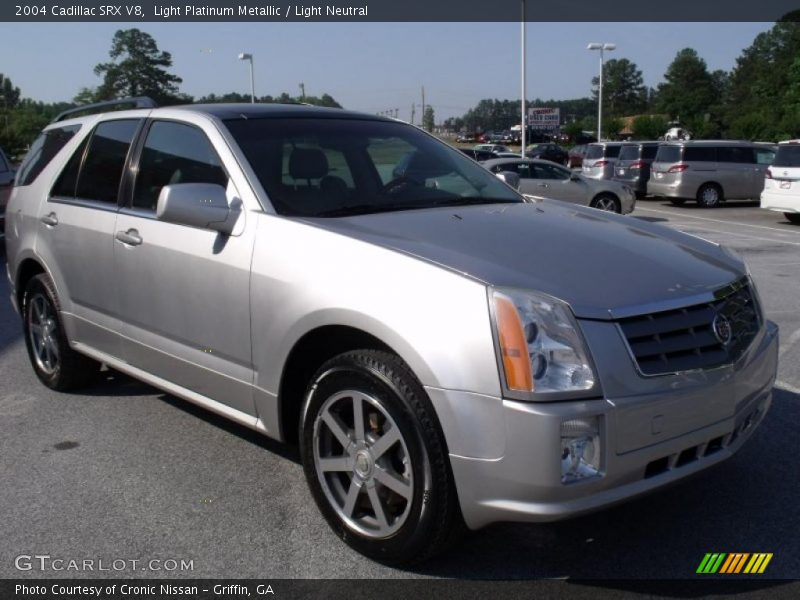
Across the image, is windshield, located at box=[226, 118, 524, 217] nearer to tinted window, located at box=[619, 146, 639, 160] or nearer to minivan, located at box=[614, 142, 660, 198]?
minivan, located at box=[614, 142, 660, 198]

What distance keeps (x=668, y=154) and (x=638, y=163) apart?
1.81 meters

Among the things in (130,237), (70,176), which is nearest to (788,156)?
(70,176)

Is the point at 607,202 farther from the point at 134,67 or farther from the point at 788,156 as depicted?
the point at 134,67

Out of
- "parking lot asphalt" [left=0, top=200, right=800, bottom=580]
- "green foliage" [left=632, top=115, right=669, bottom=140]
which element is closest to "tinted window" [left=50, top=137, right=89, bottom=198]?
"parking lot asphalt" [left=0, top=200, right=800, bottom=580]

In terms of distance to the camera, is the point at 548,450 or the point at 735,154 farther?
the point at 735,154

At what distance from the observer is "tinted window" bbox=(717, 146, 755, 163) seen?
22.5 metres

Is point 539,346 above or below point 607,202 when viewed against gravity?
above

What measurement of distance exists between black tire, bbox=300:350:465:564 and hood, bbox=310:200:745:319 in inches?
18.9

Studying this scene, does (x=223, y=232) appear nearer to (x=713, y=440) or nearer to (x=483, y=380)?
(x=483, y=380)

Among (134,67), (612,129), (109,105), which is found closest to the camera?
(109,105)

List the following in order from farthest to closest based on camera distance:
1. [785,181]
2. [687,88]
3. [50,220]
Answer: [687,88], [785,181], [50,220]

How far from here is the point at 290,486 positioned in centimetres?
398

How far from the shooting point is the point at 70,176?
5.17 metres

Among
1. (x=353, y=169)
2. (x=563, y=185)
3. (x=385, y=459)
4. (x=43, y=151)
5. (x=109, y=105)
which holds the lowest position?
(x=385, y=459)
